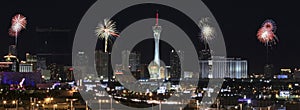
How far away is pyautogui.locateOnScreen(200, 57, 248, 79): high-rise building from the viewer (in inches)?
1627

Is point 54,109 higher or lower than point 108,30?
lower

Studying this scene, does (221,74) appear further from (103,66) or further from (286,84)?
(103,66)

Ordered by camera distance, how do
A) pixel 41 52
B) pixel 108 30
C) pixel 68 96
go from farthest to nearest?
pixel 41 52 → pixel 68 96 → pixel 108 30

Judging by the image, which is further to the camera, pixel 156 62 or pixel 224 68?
pixel 156 62

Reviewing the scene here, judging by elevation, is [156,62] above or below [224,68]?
above

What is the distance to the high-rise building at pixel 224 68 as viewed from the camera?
136ft

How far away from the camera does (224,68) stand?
43.5 m

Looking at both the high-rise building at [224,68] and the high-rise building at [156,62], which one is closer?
the high-rise building at [224,68]

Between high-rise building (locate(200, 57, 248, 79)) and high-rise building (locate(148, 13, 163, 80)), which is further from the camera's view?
high-rise building (locate(148, 13, 163, 80))

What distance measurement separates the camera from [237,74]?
45.3 metres

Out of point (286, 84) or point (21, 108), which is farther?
point (286, 84)

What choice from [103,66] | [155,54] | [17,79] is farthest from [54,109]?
[155,54]

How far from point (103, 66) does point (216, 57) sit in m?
9.50

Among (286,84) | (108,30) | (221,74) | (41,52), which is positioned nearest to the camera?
(108,30)
